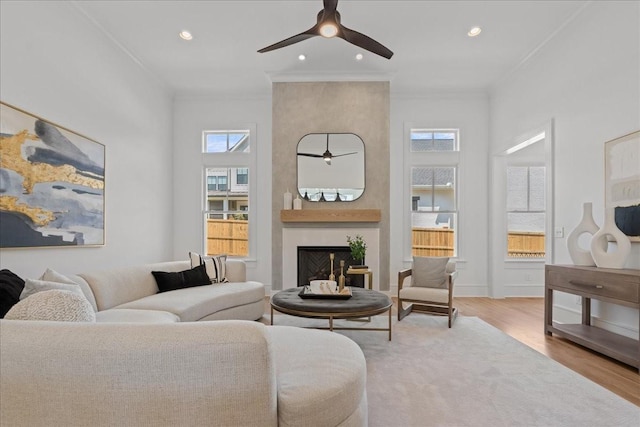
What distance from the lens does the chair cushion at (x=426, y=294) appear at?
380 centimetres

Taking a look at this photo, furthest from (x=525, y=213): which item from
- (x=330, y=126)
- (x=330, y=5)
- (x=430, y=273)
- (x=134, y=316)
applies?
(x=134, y=316)

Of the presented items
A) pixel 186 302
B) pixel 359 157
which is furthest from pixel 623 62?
pixel 186 302

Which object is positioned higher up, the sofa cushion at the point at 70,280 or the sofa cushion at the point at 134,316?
the sofa cushion at the point at 70,280

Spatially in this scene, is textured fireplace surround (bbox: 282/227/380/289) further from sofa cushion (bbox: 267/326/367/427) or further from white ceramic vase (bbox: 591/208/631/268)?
sofa cushion (bbox: 267/326/367/427)

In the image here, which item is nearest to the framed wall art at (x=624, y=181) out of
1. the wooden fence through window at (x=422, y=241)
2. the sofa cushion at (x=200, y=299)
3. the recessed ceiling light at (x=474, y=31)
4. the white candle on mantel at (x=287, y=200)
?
the recessed ceiling light at (x=474, y=31)

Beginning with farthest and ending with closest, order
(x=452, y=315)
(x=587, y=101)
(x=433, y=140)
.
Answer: (x=433, y=140) < (x=452, y=315) < (x=587, y=101)

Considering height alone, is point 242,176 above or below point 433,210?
above

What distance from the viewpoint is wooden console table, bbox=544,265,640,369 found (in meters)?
2.65

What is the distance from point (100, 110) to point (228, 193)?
234 cm

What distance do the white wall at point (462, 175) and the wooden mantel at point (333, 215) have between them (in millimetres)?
730

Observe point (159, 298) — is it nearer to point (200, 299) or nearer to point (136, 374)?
point (200, 299)

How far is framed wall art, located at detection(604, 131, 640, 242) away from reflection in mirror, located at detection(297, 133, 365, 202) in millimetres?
2914

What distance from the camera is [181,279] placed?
12.5 feet

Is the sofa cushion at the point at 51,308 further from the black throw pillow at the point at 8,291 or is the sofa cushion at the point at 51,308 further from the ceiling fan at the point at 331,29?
the ceiling fan at the point at 331,29
